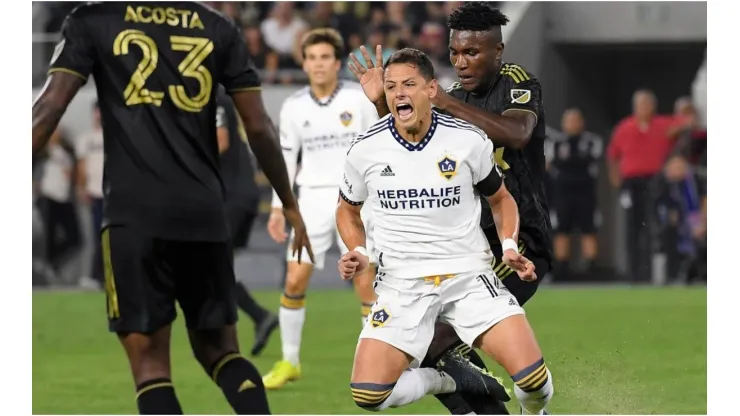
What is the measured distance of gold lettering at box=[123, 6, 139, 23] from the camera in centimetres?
634

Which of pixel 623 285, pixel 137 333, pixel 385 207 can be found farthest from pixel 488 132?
pixel 623 285

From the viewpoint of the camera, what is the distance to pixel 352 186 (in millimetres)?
6906

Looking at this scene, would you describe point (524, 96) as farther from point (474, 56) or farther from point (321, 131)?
point (321, 131)

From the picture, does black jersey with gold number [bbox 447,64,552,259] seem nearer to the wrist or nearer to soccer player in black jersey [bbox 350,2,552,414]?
soccer player in black jersey [bbox 350,2,552,414]

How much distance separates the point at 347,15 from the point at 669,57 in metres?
6.81

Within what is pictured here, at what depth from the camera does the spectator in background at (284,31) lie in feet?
68.5

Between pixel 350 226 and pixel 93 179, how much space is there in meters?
13.4

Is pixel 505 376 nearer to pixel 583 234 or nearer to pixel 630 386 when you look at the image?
pixel 630 386

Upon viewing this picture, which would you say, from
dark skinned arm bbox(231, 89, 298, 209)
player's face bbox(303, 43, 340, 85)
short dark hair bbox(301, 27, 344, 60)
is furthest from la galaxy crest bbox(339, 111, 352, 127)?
dark skinned arm bbox(231, 89, 298, 209)

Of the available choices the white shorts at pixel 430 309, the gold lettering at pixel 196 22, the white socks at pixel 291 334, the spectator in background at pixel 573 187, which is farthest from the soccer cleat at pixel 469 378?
the spectator in background at pixel 573 187

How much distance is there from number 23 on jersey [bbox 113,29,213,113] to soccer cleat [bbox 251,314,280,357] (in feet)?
19.3

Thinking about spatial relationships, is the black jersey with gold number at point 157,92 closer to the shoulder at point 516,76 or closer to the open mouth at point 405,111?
the open mouth at point 405,111

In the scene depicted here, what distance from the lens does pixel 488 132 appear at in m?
6.89

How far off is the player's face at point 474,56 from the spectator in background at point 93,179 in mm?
12773
